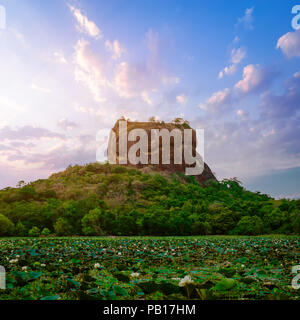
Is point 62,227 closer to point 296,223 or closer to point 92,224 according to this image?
point 92,224

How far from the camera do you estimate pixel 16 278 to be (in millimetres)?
2494

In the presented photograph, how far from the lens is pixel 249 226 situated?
1784cm

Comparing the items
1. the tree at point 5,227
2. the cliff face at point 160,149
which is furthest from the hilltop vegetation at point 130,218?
the cliff face at point 160,149

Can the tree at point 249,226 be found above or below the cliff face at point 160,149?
below

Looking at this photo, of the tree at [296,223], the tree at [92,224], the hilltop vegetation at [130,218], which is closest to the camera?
the tree at [92,224]

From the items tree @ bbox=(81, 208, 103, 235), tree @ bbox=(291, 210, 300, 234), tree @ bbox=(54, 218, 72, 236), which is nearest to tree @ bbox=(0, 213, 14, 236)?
tree @ bbox=(54, 218, 72, 236)

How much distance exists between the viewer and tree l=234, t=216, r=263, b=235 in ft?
58.5

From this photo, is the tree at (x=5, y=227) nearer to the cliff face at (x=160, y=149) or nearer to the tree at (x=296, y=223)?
the tree at (x=296, y=223)

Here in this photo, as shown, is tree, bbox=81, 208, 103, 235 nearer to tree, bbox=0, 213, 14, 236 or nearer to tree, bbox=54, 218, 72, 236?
tree, bbox=54, 218, 72, 236

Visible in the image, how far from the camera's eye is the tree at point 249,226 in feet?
58.5

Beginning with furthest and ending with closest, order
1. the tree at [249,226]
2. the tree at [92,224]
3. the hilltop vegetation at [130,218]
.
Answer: the tree at [249,226], the hilltop vegetation at [130,218], the tree at [92,224]

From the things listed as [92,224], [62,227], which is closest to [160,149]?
[92,224]
